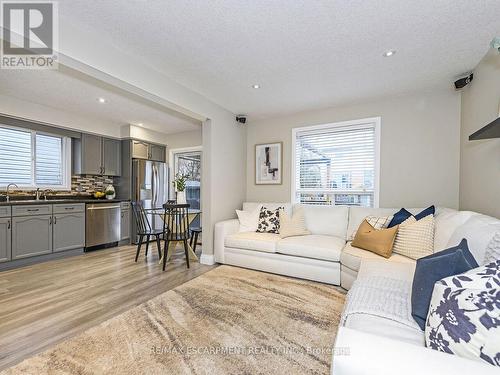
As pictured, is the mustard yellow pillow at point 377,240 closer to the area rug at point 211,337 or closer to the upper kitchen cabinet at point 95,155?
the area rug at point 211,337

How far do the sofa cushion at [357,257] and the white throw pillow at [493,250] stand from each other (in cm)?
98

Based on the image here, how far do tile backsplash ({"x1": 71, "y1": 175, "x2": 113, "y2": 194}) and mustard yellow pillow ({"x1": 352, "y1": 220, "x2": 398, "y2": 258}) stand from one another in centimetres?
485

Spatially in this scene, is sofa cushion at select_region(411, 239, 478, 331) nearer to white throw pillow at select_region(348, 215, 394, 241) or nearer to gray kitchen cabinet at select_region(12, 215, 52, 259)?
white throw pillow at select_region(348, 215, 394, 241)

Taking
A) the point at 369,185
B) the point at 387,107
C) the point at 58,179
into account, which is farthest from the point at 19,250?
the point at 387,107

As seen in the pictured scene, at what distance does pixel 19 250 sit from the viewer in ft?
11.1

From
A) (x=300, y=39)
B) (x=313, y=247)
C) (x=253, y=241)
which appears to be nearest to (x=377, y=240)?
(x=313, y=247)

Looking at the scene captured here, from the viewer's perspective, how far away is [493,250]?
4.38ft

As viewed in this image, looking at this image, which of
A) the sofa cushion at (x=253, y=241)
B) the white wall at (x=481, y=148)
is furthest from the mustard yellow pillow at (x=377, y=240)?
the sofa cushion at (x=253, y=241)

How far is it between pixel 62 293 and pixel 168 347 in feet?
5.49

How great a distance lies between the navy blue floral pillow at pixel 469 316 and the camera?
776 mm

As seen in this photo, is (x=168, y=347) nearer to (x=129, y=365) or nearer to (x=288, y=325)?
(x=129, y=365)

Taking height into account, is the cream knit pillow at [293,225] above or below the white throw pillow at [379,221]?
below

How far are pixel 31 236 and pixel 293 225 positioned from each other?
3.81 meters

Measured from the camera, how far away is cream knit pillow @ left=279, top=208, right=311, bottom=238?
3.36 metres
